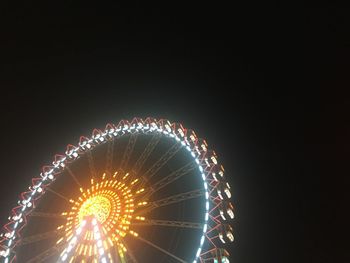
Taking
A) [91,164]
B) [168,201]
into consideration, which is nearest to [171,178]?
[168,201]

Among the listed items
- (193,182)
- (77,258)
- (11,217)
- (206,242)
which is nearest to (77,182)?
(11,217)

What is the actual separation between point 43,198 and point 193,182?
403 centimetres

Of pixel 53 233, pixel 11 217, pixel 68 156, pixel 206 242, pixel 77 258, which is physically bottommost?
pixel 206 242

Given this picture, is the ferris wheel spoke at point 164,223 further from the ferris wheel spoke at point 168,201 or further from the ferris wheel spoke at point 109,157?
the ferris wheel spoke at point 109,157

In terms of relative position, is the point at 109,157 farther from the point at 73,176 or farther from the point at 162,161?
the point at 162,161

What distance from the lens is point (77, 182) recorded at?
39.0ft

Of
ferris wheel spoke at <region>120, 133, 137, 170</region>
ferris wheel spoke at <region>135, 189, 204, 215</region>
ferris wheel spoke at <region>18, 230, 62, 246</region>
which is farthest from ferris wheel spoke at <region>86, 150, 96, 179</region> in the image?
ferris wheel spoke at <region>135, 189, 204, 215</region>

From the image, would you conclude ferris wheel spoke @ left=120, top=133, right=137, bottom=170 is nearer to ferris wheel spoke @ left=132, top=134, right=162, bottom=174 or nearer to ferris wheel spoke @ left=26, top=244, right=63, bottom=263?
ferris wheel spoke @ left=132, top=134, right=162, bottom=174

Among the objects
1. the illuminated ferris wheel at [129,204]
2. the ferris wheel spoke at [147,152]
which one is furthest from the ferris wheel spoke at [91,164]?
the ferris wheel spoke at [147,152]

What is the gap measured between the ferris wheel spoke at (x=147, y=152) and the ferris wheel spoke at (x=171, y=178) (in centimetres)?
78

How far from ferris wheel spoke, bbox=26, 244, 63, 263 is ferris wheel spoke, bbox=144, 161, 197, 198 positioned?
91.3 inches

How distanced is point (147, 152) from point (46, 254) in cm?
344

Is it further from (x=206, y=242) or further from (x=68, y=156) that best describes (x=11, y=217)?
(x=206, y=242)

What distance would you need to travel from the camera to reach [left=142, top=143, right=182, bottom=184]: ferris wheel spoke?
1132cm
